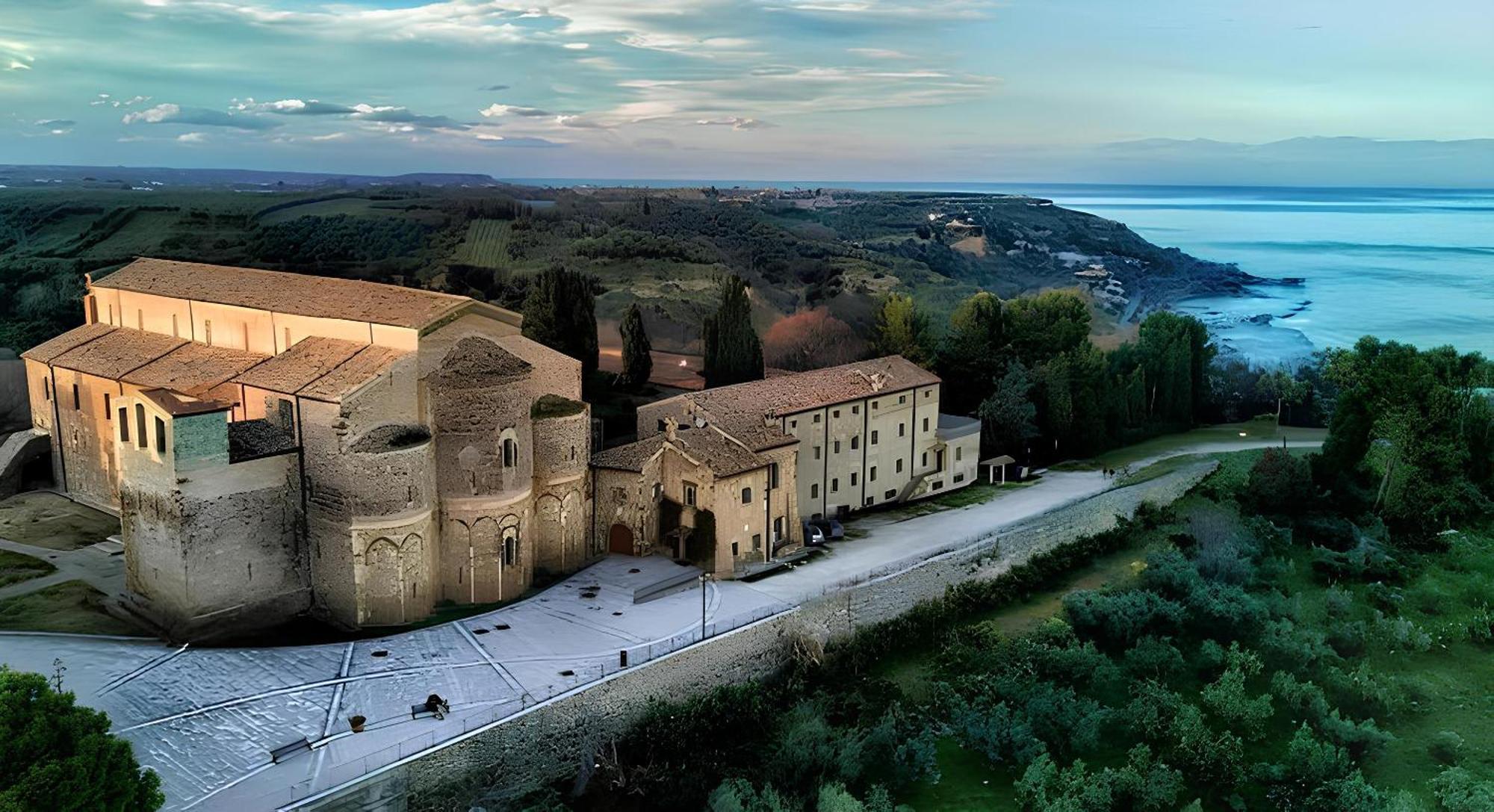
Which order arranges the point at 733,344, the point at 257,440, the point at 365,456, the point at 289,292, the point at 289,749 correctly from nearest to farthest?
the point at 289,749, the point at 365,456, the point at 257,440, the point at 289,292, the point at 733,344

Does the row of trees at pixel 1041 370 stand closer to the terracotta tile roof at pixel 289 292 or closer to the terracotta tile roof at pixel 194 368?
the terracotta tile roof at pixel 289 292

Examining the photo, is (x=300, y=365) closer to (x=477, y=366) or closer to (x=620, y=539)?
(x=477, y=366)

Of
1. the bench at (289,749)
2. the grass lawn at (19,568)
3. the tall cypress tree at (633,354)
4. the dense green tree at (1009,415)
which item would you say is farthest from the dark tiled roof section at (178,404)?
the dense green tree at (1009,415)

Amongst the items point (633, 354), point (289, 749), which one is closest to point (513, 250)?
point (633, 354)

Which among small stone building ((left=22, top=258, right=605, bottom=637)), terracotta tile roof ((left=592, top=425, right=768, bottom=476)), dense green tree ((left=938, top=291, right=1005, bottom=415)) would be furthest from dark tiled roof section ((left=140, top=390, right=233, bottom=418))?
dense green tree ((left=938, top=291, right=1005, bottom=415))

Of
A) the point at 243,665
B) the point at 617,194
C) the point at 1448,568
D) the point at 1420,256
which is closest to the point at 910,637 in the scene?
the point at 243,665

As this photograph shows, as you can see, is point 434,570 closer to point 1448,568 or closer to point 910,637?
point 910,637
